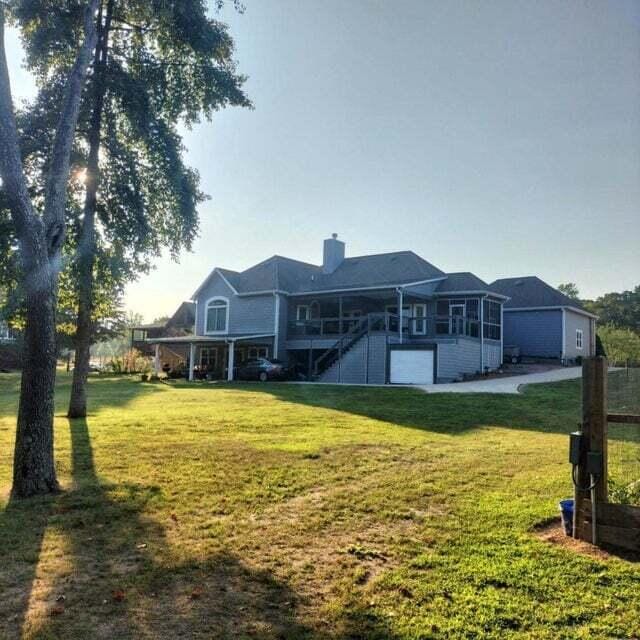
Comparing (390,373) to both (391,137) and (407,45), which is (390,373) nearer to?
(391,137)

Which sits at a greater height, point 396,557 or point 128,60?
point 128,60

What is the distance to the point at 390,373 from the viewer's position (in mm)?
22625

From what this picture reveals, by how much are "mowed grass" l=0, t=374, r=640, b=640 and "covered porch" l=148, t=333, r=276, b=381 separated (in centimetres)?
1872

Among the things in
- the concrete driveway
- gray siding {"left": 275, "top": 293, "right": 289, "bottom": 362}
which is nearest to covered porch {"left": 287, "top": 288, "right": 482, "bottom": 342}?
gray siding {"left": 275, "top": 293, "right": 289, "bottom": 362}

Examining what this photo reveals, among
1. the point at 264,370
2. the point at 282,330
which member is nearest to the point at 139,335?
the point at 282,330

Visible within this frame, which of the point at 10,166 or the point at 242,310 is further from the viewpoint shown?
the point at 242,310

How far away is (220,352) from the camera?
31.2 m

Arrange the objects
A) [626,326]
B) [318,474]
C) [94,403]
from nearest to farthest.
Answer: [318,474]
[94,403]
[626,326]

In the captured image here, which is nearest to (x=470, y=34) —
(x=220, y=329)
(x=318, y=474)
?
(x=318, y=474)

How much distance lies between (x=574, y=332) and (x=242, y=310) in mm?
17933

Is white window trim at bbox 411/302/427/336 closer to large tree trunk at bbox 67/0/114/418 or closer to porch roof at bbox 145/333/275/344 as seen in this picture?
porch roof at bbox 145/333/275/344

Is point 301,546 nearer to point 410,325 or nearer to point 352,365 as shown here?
point 352,365

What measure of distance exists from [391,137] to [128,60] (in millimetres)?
6478

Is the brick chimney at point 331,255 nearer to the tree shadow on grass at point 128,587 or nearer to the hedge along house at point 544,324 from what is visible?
the hedge along house at point 544,324
